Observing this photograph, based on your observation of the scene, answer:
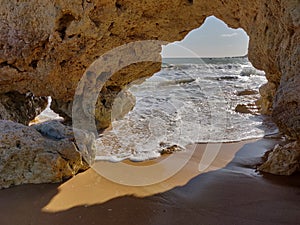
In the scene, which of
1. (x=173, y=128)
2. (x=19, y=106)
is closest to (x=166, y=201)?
(x=173, y=128)

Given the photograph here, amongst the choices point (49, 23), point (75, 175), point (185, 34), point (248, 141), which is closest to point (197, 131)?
point (248, 141)

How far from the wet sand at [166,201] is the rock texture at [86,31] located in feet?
4.89

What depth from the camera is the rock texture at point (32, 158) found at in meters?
2.94

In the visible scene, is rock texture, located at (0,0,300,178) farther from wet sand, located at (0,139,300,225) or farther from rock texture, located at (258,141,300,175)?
wet sand, located at (0,139,300,225)

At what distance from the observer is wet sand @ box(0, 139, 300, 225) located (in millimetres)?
2242

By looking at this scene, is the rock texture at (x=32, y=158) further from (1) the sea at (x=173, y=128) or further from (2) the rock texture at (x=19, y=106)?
(2) the rock texture at (x=19, y=106)

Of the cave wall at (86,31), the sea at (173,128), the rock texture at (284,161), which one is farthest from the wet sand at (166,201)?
the cave wall at (86,31)

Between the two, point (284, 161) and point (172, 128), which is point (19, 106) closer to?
point (172, 128)

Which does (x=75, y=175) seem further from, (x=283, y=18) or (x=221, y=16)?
(x=221, y=16)

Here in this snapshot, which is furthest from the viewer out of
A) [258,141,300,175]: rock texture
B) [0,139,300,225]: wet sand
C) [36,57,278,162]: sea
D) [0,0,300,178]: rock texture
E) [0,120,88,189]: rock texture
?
[36,57,278,162]: sea

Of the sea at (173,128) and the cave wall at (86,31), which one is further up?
the cave wall at (86,31)

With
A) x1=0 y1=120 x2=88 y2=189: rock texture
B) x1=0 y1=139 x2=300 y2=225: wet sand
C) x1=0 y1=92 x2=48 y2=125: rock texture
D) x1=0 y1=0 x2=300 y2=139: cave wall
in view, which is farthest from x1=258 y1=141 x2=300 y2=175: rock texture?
x1=0 y1=92 x2=48 y2=125: rock texture

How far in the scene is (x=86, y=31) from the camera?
4070 millimetres

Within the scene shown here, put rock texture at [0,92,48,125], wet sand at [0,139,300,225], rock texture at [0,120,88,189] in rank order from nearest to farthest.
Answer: wet sand at [0,139,300,225], rock texture at [0,120,88,189], rock texture at [0,92,48,125]
